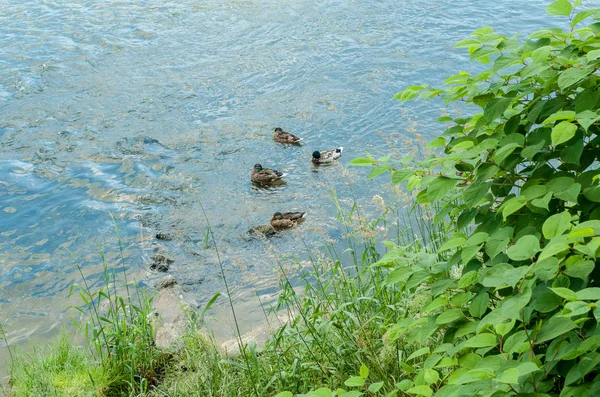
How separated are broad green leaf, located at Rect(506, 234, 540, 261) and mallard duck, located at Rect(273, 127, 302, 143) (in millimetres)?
7453

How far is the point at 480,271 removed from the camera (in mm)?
2463

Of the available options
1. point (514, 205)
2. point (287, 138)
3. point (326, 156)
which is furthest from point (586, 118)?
point (287, 138)

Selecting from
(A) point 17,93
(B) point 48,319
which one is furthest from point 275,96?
(B) point 48,319

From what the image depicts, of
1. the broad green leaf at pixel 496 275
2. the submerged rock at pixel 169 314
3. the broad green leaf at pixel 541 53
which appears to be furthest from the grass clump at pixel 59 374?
the broad green leaf at pixel 541 53

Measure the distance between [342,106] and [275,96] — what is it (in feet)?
3.83

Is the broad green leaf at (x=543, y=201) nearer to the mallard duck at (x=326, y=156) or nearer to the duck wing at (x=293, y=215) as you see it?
the duck wing at (x=293, y=215)

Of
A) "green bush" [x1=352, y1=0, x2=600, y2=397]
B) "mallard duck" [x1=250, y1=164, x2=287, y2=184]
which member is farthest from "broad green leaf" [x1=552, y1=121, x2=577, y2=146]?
"mallard duck" [x1=250, y1=164, x2=287, y2=184]

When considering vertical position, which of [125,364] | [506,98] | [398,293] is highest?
[506,98]

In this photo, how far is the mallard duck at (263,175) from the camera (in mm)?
8688

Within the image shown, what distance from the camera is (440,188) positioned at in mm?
2613

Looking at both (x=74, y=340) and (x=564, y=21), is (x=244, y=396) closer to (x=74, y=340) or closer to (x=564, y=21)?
(x=74, y=340)

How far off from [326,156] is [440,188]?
641 centimetres

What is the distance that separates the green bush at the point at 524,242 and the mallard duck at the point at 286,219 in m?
4.63

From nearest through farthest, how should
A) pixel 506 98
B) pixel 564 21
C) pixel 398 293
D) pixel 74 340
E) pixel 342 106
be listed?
1. pixel 506 98
2. pixel 398 293
3. pixel 74 340
4. pixel 342 106
5. pixel 564 21
